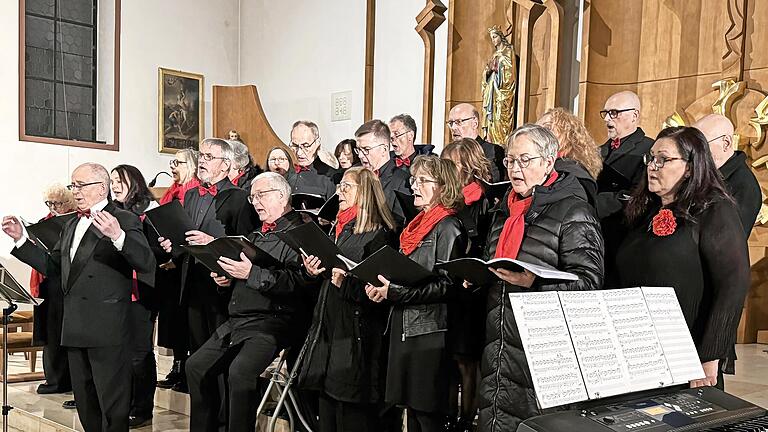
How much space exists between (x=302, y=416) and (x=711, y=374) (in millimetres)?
2222

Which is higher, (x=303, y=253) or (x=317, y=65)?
(x=317, y=65)

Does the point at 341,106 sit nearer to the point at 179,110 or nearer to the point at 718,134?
the point at 179,110

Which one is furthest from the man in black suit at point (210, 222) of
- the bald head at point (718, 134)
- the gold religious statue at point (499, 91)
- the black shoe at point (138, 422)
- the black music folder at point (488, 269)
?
the gold religious statue at point (499, 91)

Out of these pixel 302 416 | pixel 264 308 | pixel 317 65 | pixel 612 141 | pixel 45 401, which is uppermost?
pixel 317 65

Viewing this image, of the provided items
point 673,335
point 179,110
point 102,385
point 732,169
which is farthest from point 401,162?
point 179,110

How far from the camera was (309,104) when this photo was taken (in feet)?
37.1

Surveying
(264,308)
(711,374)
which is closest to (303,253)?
(264,308)

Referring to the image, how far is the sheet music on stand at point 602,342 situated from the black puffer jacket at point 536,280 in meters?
0.51

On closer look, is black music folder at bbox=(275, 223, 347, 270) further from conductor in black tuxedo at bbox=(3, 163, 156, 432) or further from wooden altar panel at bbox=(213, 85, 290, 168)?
wooden altar panel at bbox=(213, 85, 290, 168)

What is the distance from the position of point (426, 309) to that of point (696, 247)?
116cm

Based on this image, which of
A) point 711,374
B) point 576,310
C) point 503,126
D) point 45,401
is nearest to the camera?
point 576,310

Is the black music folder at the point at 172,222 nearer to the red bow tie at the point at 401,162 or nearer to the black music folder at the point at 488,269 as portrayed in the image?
the red bow tie at the point at 401,162

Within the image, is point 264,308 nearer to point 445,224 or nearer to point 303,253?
point 303,253

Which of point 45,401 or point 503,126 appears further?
point 503,126
